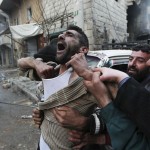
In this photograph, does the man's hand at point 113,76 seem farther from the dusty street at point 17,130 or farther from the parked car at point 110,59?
the dusty street at point 17,130

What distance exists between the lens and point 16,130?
205 inches

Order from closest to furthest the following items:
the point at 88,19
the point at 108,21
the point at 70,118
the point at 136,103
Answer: the point at 136,103 → the point at 70,118 → the point at 88,19 → the point at 108,21

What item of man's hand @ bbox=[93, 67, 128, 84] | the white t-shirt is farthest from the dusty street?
man's hand @ bbox=[93, 67, 128, 84]

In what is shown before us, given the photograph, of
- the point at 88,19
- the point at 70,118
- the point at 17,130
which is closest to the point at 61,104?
the point at 70,118

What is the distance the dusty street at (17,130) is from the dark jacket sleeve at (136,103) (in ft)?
12.0

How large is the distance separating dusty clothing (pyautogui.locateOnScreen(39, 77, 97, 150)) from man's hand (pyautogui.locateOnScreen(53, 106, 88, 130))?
2.2 inches

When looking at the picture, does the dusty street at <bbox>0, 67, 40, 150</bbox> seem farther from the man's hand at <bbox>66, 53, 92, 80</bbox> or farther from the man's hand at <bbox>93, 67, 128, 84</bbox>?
the man's hand at <bbox>93, 67, 128, 84</bbox>

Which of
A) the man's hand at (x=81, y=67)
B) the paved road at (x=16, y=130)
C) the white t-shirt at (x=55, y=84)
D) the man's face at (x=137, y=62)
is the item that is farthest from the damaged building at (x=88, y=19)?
the man's hand at (x=81, y=67)

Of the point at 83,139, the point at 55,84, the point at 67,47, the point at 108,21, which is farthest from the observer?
the point at 108,21

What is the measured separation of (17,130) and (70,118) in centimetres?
416

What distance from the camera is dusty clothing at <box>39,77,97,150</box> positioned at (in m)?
1.40

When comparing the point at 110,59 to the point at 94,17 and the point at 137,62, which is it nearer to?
the point at 137,62

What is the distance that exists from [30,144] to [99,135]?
3230 millimetres

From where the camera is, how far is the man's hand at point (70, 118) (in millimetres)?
1324
